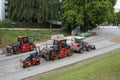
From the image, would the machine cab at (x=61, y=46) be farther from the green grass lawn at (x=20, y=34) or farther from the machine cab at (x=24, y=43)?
the green grass lawn at (x=20, y=34)

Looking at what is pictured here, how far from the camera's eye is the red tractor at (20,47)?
1298 inches

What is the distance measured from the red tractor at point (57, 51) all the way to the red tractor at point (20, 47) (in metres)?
5.04

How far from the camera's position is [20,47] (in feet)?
110

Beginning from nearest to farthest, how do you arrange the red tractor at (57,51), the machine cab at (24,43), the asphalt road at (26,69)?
the asphalt road at (26,69) → the red tractor at (57,51) → the machine cab at (24,43)

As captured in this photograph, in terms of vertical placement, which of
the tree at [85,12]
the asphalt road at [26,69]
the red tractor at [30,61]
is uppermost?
the tree at [85,12]

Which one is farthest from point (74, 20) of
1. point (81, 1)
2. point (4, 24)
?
point (4, 24)

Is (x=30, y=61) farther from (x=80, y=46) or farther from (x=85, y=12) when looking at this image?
(x=85, y=12)

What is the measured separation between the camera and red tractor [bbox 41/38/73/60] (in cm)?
2854

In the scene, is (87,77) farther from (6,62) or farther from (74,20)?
(74,20)

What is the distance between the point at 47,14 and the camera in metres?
57.8

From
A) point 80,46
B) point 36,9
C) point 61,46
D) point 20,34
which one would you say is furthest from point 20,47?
Result: point 36,9

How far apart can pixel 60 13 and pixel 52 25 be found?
582cm

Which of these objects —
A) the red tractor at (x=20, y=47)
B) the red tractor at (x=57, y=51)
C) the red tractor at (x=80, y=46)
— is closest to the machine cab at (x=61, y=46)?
the red tractor at (x=57, y=51)

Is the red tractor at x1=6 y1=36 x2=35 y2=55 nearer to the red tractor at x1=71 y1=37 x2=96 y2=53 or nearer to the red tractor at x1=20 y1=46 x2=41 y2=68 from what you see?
the red tractor at x1=71 y1=37 x2=96 y2=53
